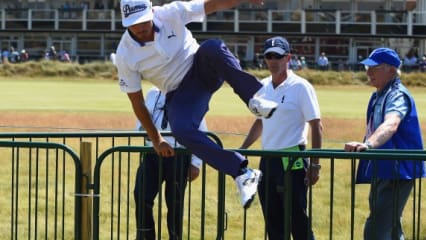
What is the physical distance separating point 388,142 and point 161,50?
7.03ft

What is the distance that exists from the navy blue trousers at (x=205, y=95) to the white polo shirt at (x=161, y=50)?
Result: 0.51 ft

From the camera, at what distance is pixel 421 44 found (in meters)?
76.9

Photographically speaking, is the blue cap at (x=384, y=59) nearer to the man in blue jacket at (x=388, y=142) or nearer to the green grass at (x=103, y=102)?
the man in blue jacket at (x=388, y=142)

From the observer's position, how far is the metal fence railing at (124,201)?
654 cm

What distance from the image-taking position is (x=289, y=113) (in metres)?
7.90

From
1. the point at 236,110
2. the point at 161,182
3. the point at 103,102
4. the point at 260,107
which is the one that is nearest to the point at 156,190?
the point at 161,182

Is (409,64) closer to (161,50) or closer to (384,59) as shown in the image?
(384,59)

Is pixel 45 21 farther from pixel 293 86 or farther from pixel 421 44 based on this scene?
pixel 293 86

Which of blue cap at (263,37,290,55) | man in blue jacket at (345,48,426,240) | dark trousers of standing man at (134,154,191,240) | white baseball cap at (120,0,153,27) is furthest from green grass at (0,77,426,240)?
white baseball cap at (120,0,153,27)

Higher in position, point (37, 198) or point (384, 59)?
point (384, 59)

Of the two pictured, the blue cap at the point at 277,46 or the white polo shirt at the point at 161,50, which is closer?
the white polo shirt at the point at 161,50

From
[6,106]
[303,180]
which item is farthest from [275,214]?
[6,106]

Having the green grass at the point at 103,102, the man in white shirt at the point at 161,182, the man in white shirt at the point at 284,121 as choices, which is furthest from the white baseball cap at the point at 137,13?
→ the green grass at the point at 103,102

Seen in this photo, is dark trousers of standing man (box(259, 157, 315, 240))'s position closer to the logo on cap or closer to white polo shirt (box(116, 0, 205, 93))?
white polo shirt (box(116, 0, 205, 93))
